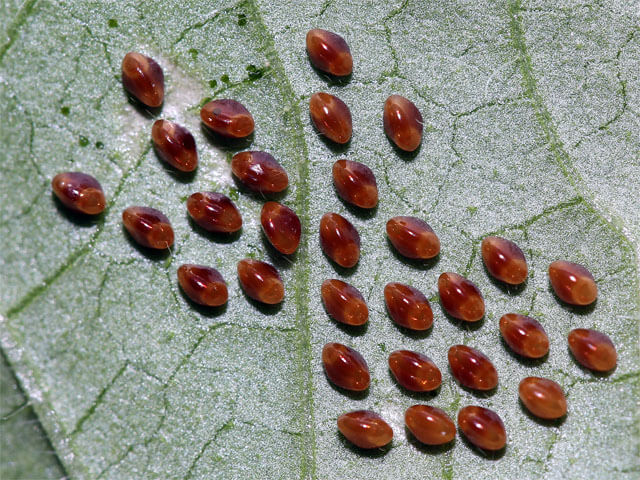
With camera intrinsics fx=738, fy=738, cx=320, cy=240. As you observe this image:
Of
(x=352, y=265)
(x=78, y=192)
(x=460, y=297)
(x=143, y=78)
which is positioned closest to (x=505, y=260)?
(x=460, y=297)

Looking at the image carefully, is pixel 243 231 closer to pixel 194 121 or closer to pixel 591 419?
pixel 194 121

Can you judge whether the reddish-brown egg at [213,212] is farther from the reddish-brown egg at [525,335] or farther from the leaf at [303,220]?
the reddish-brown egg at [525,335]

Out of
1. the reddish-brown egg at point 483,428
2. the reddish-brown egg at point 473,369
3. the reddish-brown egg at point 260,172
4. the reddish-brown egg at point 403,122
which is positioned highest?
the reddish-brown egg at point 403,122

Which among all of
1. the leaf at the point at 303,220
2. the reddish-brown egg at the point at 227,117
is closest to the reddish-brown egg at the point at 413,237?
the leaf at the point at 303,220

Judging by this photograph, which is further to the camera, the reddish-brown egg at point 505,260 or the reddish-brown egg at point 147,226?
the reddish-brown egg at point 505,260

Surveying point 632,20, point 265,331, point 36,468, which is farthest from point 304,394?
point 632,20

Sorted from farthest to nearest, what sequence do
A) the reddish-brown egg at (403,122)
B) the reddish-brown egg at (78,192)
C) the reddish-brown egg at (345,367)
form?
the reddish-brown egg at (403,122) → the reddish-brown egg at (345,367) → the reddish-brown egg at (78,192)

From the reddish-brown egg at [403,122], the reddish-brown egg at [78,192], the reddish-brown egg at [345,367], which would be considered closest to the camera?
the reddish-brown egg at [78,192]
